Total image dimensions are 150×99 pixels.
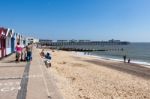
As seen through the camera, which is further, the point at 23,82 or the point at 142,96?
the point at 142,96

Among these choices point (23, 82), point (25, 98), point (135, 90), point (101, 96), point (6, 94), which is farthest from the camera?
point (135, 90)

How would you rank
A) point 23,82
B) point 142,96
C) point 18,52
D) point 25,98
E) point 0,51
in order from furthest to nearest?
point 0,51, point 18,52, point 142,96, point 23,82, point 25,98

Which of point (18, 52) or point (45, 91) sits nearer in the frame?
point (45, 91)

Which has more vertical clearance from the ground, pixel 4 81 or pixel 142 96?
pixel 4 81

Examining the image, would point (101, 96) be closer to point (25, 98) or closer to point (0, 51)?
point (25, 98)

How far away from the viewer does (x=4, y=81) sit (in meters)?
11.2

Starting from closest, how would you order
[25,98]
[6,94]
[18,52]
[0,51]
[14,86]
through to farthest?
[25,98]
[6,94]
[14,86]
[18,52]
[0,51]

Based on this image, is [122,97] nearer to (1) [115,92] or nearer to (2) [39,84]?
(1) [115,92]

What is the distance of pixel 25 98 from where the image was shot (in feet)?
25.4

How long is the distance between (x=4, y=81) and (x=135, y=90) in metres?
8.05

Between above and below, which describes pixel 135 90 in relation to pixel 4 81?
below

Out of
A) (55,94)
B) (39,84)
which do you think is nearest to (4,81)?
(39,84)

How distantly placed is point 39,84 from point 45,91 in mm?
1431

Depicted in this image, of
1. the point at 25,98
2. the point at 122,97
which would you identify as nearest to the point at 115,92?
the point at 122,97
